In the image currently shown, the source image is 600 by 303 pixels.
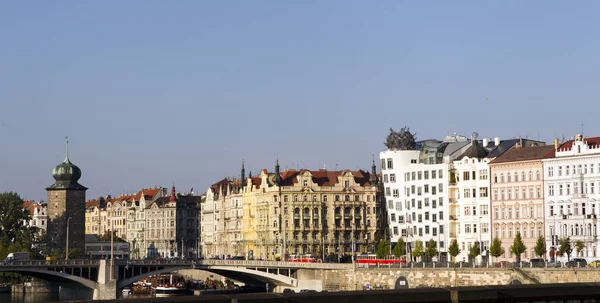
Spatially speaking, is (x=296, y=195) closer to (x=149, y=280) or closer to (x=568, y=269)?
(x=149, y=280)

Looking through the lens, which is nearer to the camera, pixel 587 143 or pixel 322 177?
pixel 587 143

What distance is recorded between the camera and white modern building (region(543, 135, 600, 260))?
12362cm

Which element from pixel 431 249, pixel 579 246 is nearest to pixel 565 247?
pixel 579 246

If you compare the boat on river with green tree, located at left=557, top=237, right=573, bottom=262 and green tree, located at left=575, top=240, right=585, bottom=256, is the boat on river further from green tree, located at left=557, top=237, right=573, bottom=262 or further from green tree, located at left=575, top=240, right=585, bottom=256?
green tree, located at left=575, top=240, right=585, bottom=256

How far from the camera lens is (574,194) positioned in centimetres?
12669

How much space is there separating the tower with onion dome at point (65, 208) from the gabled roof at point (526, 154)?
254 feet

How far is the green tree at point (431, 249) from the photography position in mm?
136375

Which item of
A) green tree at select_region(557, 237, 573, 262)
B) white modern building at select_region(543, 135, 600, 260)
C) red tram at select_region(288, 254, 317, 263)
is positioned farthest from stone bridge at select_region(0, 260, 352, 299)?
green tree at select_region(557, 237, 573, 262)

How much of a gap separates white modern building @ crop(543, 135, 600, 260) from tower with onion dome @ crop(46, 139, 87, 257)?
85840 millimetres

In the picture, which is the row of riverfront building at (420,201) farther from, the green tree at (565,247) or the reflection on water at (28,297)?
the reflection on water at (28,297)

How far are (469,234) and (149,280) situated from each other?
191ft

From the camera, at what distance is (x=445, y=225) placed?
478ft

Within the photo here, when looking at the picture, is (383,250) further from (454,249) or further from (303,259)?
(454,249)

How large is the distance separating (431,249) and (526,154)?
15.6m
